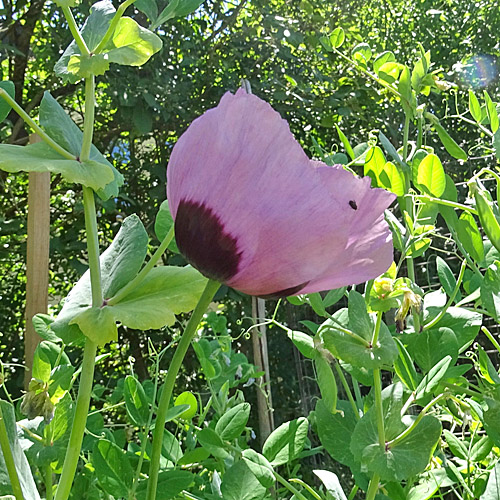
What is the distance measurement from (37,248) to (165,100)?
1.16 m

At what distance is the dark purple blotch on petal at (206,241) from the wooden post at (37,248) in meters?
0.82

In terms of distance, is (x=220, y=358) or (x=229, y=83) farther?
(x=229, y=83)

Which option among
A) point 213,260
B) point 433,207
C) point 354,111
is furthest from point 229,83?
point 213,260

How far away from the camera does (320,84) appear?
2594 millimetres

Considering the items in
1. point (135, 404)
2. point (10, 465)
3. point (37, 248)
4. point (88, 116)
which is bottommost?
point (37, 248)

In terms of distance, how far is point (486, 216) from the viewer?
344 mm

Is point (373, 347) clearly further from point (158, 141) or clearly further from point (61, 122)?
point (158, 141)

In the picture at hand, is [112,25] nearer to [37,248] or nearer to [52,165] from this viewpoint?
[52,165]

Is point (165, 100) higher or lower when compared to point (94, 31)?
lower

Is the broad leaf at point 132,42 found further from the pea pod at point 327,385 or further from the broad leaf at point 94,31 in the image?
the pea pod at point 327,385

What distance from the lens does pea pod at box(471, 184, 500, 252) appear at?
1.11 ft

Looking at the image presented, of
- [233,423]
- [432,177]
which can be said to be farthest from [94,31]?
[233,423]

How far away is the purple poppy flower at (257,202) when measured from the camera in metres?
0.21

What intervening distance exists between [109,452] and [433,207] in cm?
30
